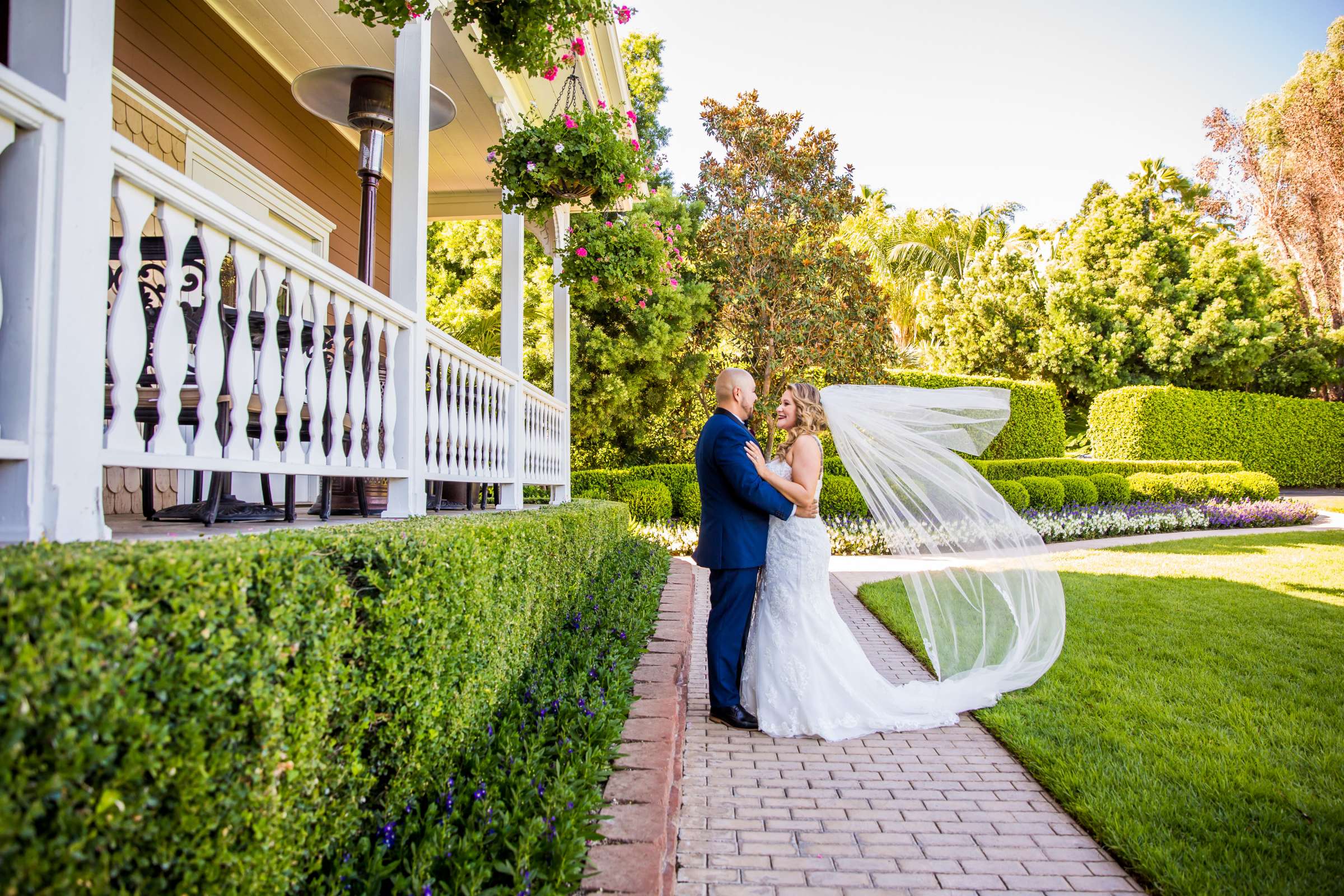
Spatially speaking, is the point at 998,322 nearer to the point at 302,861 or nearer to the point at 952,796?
the point at 952,796

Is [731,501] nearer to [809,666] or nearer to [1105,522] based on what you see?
[809,666]

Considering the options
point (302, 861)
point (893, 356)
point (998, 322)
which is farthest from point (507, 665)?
point (998, 322)

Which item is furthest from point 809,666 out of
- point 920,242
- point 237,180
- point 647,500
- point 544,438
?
point 920,242

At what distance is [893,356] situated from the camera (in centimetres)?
1502

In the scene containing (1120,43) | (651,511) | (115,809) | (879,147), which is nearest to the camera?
(115,809)

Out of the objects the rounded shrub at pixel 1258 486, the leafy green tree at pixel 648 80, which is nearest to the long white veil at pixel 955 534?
the rounded shrub at pixel 1258 486

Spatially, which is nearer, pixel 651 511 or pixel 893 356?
pixel 651 511

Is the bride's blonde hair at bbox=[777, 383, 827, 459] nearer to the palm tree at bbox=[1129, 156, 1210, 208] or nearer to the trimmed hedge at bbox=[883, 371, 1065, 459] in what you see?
the trimmed hedge at bbox=[883, 371, 1065, 459]

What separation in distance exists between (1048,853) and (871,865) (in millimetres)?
740

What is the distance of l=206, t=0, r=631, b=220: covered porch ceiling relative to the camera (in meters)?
5.82

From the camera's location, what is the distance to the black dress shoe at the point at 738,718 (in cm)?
458

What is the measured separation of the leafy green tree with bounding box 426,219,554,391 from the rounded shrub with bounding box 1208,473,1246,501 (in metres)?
14.9

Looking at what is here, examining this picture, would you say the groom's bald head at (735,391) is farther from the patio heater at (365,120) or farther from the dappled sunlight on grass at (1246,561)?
the dappled sunlight on grass at (1246,561)

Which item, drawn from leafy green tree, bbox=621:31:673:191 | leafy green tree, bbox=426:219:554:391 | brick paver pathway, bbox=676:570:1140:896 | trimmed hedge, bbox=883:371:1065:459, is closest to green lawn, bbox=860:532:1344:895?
brick paver pathway, bbox=676:570:1140:896
